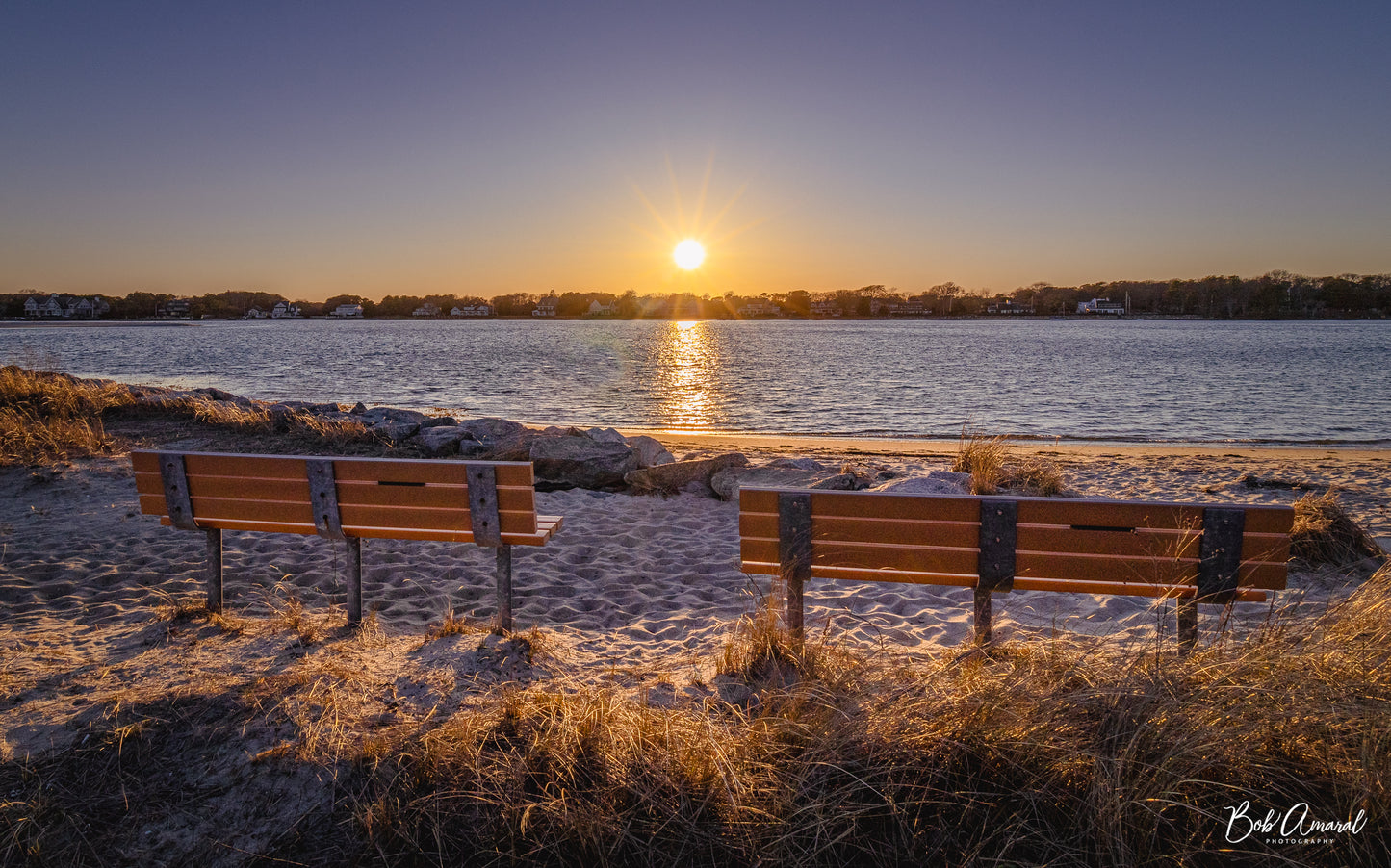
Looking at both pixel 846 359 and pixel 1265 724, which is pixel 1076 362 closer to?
pixel 846 359

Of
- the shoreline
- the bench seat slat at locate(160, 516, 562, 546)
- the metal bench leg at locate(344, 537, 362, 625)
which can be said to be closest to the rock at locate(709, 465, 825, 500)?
the bench seat slat at locate(160, 516, 562, 546)

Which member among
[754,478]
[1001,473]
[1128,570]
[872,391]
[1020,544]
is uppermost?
[1020,544]

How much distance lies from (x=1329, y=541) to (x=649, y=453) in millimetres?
6777

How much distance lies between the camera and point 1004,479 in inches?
351

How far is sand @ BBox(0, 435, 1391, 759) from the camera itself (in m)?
3.59

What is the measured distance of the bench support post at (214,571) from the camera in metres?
4.59

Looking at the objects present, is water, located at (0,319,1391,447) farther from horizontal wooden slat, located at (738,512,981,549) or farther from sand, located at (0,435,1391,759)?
horizontal wooden slat, located at (738,512,981,549)

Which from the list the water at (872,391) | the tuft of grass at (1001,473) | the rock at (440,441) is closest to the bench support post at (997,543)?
the tuft of grass at (1001,473)

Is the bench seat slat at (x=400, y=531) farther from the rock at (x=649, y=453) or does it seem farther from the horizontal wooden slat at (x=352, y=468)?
the rock at (x=649, y=453)

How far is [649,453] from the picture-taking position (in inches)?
376

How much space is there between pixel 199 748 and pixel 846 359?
4911cm

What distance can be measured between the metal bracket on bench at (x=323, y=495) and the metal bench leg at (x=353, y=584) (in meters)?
0.14

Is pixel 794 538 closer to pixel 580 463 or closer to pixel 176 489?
pixel 176 489

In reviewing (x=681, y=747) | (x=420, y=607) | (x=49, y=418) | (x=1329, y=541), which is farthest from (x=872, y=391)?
(x=681, y=747)
